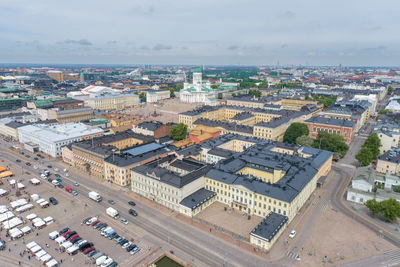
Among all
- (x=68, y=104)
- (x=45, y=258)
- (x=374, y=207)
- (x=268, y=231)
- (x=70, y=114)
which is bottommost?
(x=45, y=258)

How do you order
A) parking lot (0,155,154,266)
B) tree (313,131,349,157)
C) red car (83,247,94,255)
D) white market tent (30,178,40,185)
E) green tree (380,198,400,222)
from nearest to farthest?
parking lot (0,155,154,266)
red car (83,247,94,255)
green tree (380,198,400,222)
white market tent (30,178,40,185)
tree (313,131,349,157)

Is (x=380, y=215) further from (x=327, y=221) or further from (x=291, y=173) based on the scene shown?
(x=291, y=173)

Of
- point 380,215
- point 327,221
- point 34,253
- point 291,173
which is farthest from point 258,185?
point 34,253

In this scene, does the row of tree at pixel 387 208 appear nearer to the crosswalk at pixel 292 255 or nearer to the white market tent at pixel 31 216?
the crosswalk at pixel 292 255

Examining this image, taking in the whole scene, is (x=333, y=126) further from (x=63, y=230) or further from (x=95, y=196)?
(x=63, y=230)

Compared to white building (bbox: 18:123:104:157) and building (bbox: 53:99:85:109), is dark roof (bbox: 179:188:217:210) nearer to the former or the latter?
white building (bbox: 18:123:104:157)

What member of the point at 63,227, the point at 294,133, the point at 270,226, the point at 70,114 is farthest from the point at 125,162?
the point at 70,114

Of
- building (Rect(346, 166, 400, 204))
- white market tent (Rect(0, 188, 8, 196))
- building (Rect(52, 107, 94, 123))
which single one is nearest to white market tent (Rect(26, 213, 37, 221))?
white market tent (Rect(0, 188, 8, 196))
